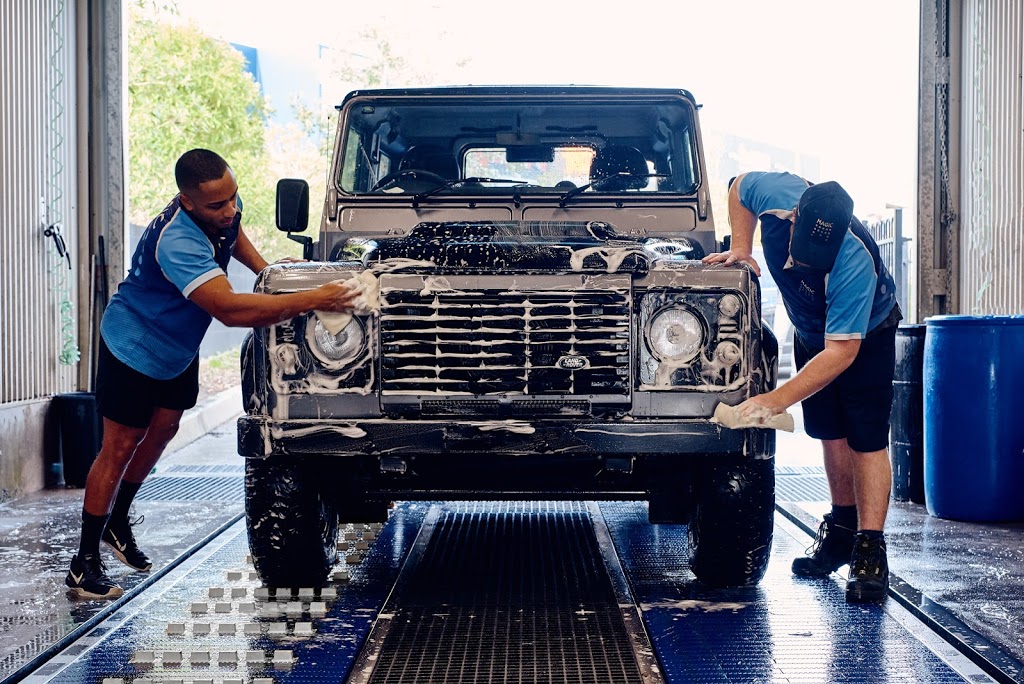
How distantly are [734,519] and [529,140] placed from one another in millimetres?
2075

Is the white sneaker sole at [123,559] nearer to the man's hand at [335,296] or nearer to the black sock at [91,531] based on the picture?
the black sock at [91,531]

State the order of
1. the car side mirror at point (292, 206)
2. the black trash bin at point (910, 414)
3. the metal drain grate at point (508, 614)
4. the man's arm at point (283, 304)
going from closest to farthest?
the metal drain grate at point (508, 614) < the man's arm at point (283, 304) < the car side mirror at point (292, 206) < the black trash bin at point (910, 414)

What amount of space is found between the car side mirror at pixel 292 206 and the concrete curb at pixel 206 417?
5.48 meters

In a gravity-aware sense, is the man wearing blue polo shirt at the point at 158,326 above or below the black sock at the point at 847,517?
above

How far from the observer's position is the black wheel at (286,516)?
4.38 meters

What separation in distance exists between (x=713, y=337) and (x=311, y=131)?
29.5m

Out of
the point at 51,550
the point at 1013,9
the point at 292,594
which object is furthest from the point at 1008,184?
the point at 51,550

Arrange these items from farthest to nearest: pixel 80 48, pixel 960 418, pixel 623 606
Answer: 1. pixel 80 48
2. pixel 960 418
3. pixel 623 606

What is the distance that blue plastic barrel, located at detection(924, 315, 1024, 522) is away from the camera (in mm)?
6273

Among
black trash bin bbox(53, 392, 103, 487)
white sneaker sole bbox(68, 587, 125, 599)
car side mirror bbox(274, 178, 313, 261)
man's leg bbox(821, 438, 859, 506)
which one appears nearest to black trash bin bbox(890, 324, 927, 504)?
man's leg bbox(821, 438, 859, 506)

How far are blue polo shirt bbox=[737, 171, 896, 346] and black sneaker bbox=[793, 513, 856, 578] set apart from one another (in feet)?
2.78

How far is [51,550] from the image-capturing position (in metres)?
5.70

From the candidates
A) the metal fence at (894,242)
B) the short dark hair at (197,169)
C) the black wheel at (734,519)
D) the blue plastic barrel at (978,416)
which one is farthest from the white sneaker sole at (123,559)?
the metal fence at (894,242)

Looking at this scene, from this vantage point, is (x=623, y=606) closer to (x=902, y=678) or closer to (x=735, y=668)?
(x=735, y=668)
